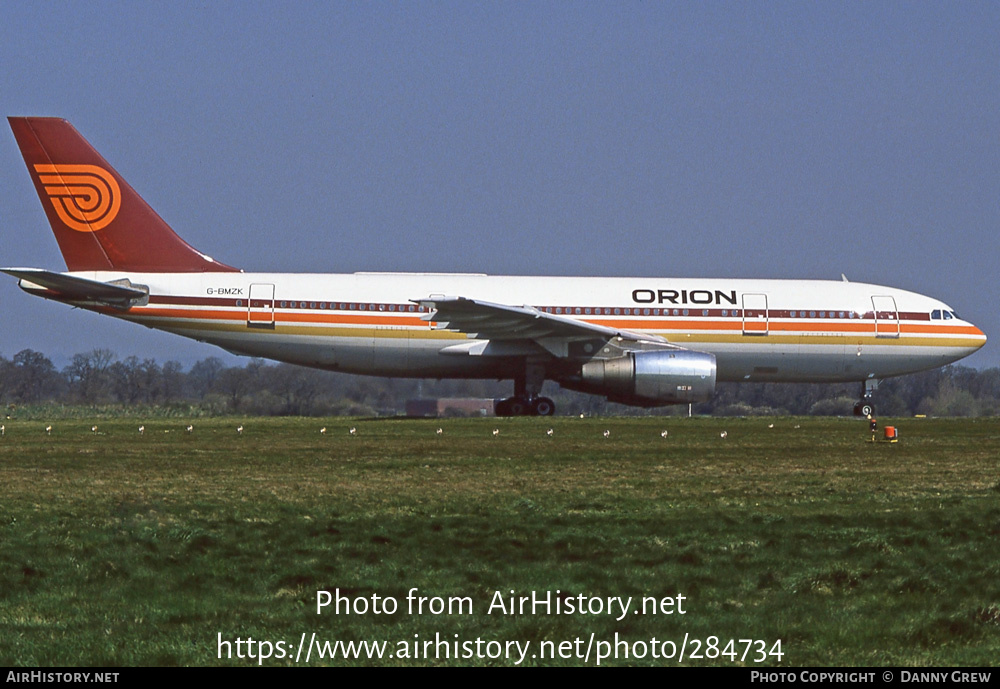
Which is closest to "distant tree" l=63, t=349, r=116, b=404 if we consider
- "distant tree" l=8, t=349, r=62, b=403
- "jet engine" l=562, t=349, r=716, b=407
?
"distant tree" l=8, t=349, r=62, b=403

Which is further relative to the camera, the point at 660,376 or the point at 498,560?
the point at 660,376

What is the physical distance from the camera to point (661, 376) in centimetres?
2642

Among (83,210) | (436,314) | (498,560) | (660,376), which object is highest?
(83,210)

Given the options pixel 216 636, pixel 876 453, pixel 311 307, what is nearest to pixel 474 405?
pixel 311 307

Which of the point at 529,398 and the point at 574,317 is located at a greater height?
the point at 574,317

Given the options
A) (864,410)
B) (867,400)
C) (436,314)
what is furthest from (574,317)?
(867,400)

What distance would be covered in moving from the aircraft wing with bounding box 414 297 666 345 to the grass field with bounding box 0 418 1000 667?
12.0m

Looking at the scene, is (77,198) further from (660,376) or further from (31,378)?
(31,378)

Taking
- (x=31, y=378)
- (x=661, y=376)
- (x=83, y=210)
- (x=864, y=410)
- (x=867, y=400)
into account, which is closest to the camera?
(x=661, y=376)

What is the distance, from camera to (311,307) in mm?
28328

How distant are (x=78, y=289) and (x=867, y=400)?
66.5ft

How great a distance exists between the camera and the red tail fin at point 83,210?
28.4m

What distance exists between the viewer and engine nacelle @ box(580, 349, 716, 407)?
1041 inches

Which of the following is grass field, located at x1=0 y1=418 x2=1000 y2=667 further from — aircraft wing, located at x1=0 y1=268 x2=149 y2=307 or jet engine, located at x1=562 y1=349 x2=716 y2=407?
aircraft wing, located at x1=0 y1=268 x2=149 y2=307
